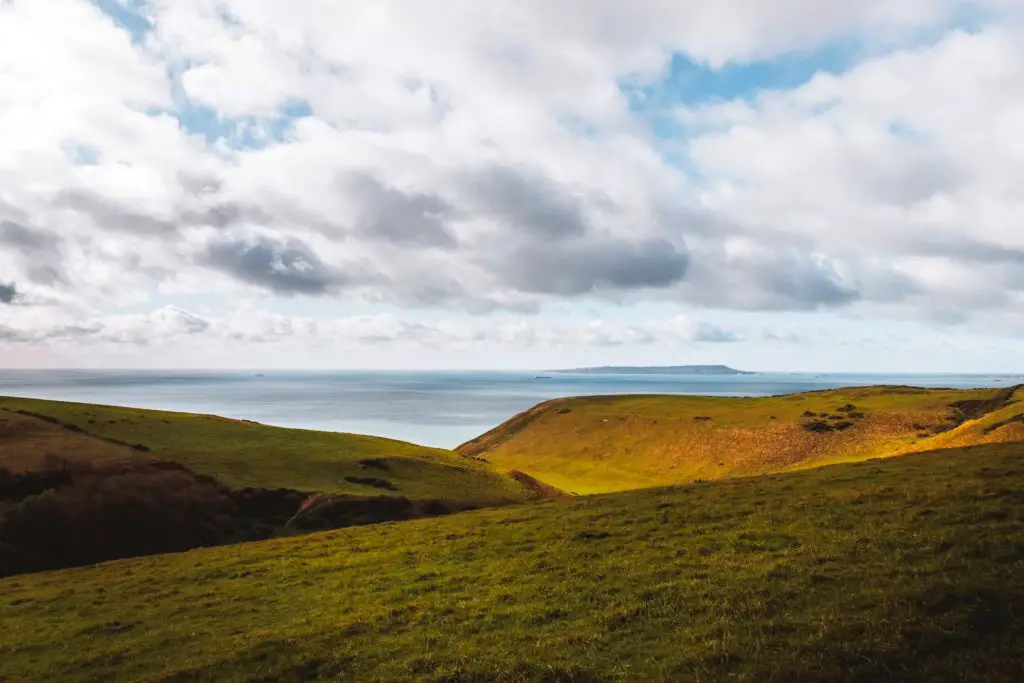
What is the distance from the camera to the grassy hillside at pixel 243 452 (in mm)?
47906

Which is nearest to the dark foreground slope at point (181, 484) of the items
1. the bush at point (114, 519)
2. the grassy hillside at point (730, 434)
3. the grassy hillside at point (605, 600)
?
the bush at point (114, 519)

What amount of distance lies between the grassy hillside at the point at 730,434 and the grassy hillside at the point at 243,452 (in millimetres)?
25553

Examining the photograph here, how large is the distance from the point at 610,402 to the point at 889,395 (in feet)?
193

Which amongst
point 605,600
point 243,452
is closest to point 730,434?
point 243,452

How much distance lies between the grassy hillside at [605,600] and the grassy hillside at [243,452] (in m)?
17.4

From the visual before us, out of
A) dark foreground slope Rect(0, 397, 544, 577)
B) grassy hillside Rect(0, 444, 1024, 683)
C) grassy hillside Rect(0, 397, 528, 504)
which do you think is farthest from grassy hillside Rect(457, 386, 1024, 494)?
grassy hillside Rect(0, 444, 1024, 683)

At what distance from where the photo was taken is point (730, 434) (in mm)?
103062

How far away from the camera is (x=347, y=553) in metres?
30.5

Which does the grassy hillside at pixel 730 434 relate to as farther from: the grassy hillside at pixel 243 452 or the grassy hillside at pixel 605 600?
the grassy hillside at pixel 605 600

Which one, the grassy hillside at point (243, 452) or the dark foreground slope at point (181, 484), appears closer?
the dark foreground slope at point (181, 484)

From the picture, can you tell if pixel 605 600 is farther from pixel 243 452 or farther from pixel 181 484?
pixel 243 452

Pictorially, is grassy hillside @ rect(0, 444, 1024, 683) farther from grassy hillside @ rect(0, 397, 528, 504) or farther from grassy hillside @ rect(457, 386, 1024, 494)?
grassy hillside @ rect(457, 386, 1024, 494)

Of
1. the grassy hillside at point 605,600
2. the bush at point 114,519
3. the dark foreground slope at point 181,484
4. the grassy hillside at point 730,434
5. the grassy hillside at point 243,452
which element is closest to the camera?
the grassy hillside at point 605,600

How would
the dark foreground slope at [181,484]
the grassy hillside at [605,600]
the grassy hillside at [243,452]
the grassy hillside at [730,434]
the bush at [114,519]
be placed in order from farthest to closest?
the grassy hillside at [730,434] < the grassy hillside at [243,452] < the dark foreground slope at [181,484] < the bush at [114,519] < the grassy hillside at [605,600]
